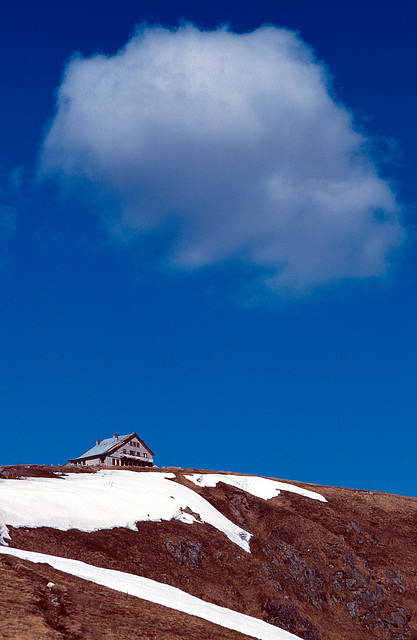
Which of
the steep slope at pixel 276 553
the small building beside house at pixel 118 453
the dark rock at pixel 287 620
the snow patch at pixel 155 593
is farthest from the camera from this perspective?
the small building beside house at pixel 118 453

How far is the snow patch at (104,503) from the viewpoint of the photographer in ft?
127

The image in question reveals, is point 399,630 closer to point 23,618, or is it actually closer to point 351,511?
point 351,511

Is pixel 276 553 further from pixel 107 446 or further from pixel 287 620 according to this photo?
pixel 107 446

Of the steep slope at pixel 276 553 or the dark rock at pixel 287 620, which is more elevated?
the steep slope at pixel 276 553

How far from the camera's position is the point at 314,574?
49.5 metres

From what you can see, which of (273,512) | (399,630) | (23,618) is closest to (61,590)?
(23,618)

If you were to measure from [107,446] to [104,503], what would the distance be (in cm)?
7101

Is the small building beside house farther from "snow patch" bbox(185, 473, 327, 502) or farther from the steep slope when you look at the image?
the steep slope

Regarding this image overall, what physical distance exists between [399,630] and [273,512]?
16.4 meters

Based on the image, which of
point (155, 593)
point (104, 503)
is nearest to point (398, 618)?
point (104, 503)

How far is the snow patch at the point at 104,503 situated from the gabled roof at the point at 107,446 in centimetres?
5057

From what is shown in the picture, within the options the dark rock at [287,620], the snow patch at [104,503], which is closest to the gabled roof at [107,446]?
the snow patch at [104,503]

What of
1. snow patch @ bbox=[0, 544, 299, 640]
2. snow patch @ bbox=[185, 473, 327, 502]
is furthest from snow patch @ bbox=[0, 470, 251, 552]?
snow patch @ bbox=[0, 544, 299, 640]

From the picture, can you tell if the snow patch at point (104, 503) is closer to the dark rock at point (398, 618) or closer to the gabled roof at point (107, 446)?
the dark rock at point (398, 618)
